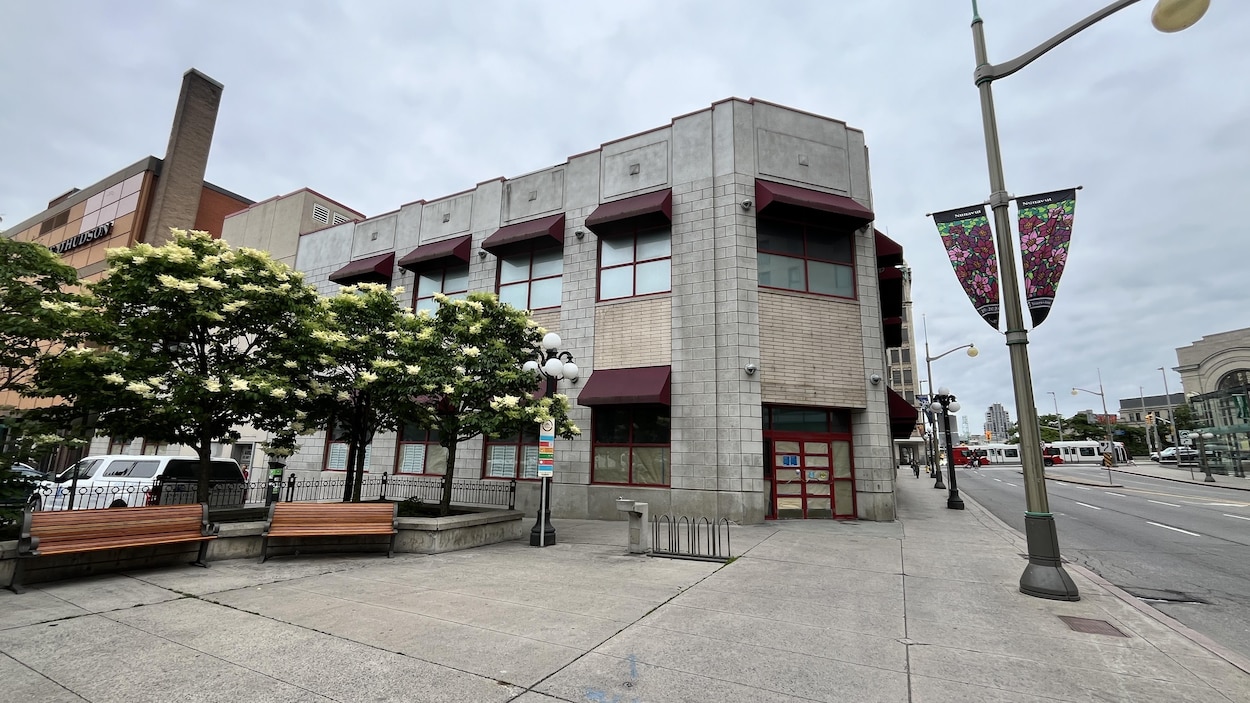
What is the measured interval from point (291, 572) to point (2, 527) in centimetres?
386

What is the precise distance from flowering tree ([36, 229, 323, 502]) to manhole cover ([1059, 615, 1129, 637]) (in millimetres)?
12534

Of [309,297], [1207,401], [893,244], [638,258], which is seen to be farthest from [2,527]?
[1207,401]

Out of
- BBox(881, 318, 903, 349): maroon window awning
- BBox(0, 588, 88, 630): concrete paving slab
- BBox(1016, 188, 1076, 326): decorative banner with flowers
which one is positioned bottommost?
BBox(0, 588, 88, 630): concrete paving slab

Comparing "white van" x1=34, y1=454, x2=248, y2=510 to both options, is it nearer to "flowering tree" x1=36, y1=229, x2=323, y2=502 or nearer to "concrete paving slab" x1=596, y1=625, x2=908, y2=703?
"flowering tree" x1=36, y1=229, x2=323, y2=502

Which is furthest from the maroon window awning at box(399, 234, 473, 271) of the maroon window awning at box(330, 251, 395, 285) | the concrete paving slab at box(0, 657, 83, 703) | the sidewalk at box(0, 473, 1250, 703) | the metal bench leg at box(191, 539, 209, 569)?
the concrete paving slab at box(0, 657, 83, 703)

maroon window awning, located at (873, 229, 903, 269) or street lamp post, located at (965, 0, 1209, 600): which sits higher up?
maroon window awning, located at (873, 229, 903, 269)

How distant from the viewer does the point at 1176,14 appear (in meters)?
6.85

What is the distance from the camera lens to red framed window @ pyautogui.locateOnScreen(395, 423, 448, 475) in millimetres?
19672

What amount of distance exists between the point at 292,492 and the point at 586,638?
12.0 metres

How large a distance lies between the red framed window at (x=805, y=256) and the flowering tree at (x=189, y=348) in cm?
1243

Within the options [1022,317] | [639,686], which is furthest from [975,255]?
[639,686]

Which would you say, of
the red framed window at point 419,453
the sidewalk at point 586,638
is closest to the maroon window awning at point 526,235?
the red framed window at point 419,453

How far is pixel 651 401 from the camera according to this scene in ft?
49.7

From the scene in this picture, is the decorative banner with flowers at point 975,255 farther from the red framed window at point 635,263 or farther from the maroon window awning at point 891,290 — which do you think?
the maroon window awning at point 891,290
